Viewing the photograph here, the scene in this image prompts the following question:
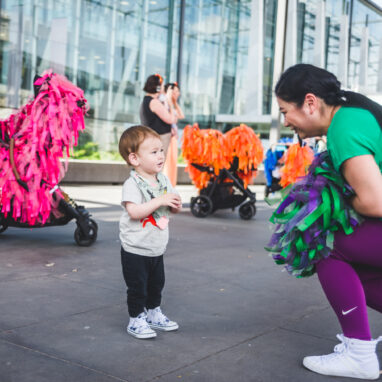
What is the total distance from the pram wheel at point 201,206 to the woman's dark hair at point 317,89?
19.5 ft

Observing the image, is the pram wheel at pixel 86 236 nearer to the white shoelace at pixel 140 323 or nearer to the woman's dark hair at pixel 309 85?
the white shoelace at pixel 140 323

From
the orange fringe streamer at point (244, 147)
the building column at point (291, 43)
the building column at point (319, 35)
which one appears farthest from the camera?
the building column at point (319, 35)

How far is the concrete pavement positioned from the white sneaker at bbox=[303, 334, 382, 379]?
0.16 feet

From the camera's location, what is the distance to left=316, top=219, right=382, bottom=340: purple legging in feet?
→ 8.45

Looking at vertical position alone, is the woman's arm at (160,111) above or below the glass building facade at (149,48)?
below

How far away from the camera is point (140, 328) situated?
300cm

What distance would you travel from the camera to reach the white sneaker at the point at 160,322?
10.3 ft

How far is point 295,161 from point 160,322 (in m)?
5.65

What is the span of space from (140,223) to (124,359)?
2.40 ft

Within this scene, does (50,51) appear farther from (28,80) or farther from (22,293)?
(22,293)

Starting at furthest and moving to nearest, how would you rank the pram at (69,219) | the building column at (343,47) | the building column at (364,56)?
the building column at (364,56)
the building column at (343,47)
the pram at (69,219)

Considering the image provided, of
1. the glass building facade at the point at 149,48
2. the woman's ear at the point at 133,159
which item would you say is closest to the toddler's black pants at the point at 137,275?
the woman's ear at the point at 133,159

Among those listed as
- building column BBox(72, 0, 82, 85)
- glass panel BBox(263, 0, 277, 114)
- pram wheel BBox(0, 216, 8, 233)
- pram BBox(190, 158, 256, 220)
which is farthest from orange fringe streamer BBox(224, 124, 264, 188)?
glass panel BBox(263, 0, 277, 114)

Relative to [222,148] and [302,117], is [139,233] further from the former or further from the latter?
[222,148]
